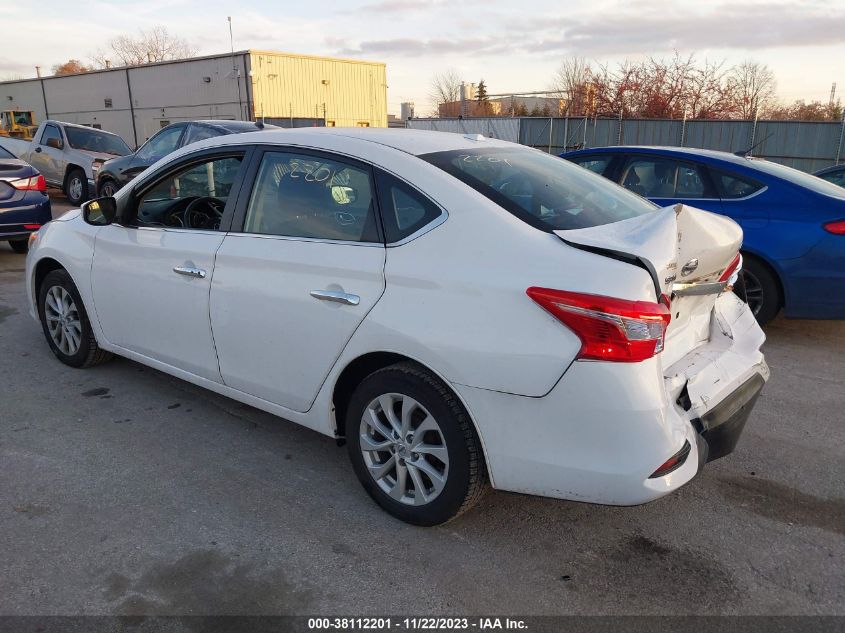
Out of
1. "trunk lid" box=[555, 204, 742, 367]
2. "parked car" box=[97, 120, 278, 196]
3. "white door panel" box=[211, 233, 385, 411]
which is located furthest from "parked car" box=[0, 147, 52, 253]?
"trunk lid" box=[555, 204, 742, 367]

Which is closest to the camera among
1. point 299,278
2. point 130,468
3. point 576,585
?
point 576,585

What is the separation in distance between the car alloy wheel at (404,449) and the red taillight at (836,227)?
394 centimetres

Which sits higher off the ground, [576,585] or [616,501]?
[616,501]

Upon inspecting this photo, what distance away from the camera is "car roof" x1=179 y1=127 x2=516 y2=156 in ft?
10.3

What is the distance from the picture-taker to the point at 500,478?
8.52 ft

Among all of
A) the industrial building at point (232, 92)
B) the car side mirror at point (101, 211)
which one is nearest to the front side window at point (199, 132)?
the car side mirror at point (101, 211)

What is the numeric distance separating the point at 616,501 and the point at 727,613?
1.79ft

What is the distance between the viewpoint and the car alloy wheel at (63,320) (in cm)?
460

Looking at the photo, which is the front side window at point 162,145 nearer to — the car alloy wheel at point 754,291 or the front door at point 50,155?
the front door at point 50,155

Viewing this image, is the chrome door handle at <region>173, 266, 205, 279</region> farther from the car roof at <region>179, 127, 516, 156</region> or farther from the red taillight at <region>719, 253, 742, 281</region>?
the red taillight at <region>719, 253, 742, 281</region>

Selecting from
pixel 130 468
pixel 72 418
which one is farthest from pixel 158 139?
pixel 130 468

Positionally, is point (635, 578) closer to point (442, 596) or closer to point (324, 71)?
point (442, 596)

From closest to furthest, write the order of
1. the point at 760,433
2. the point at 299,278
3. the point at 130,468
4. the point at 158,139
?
the point at 299,278, the point at 130,468, the point at 760,433, the point at 158,139

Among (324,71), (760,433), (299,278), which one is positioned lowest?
(760,433)
